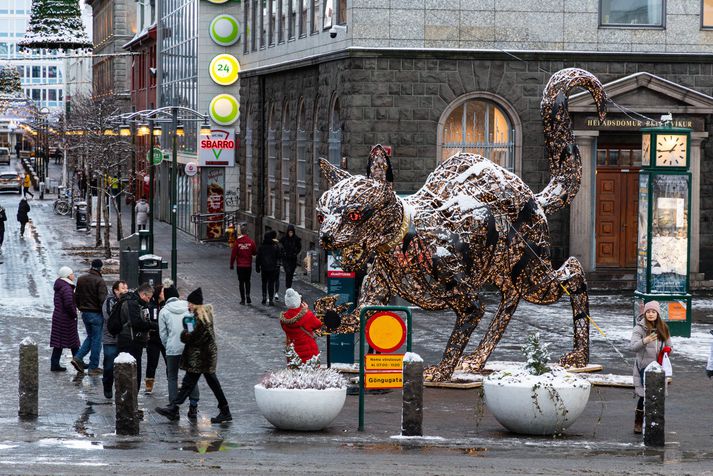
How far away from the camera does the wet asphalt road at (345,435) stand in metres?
14.3

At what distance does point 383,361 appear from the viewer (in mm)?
16906

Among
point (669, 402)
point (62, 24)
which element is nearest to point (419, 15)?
point (669, 402)

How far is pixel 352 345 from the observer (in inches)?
831

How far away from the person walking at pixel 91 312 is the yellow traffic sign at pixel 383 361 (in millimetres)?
5608

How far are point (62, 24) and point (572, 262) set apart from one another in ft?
256

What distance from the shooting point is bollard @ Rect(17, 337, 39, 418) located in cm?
1716

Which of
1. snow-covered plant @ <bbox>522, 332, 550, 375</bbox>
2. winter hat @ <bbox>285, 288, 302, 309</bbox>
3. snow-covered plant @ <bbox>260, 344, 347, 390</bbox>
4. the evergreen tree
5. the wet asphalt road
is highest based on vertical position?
the evergreen tree

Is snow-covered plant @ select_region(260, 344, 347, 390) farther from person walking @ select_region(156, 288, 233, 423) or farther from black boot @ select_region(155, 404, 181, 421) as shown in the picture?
Answer: black boot @ select_region(155, 404, 181, 421)

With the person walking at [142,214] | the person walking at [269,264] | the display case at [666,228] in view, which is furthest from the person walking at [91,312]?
the person walking at [142,214]

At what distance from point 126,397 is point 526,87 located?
20124 millimetres

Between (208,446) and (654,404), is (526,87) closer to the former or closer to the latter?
(654,404)

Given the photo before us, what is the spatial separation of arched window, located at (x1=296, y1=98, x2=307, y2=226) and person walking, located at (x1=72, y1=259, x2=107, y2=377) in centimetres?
1927

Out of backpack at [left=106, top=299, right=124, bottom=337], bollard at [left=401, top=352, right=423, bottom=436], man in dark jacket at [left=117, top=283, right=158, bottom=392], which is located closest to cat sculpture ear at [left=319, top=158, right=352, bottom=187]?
man in dark jacket at [left=117, top=283, right=158, bottom=392]

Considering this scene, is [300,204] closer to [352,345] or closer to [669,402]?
[352,345]
